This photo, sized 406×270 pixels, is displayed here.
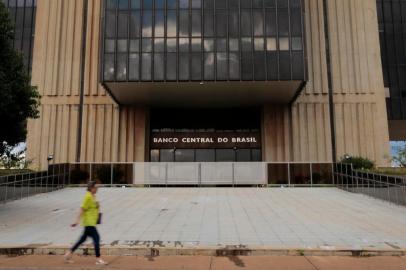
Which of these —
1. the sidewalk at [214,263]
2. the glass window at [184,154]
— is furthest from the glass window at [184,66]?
the sidewalk at [214,263]

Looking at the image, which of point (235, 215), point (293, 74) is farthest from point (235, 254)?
point (293, 74)

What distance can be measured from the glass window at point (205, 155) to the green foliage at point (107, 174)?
1044 centimetres

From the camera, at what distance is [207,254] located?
7605 mm

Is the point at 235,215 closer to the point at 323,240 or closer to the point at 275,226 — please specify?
the point at 275,226

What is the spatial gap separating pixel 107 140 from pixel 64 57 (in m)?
8.78

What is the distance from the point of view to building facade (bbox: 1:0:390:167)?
28625mm

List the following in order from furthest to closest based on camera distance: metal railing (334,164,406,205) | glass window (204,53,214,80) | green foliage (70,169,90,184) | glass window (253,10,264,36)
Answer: glass window (253,10,264,36), glass window (204,53,214,80), green foliage (70,169,90,184), metal railing (334,164,406,205)

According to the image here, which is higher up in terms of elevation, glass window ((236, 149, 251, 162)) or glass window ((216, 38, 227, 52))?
glass window ((216, 38, 227, 52))

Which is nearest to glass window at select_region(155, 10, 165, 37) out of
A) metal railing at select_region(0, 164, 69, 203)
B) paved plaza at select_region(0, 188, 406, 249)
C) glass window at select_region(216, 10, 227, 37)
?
glass window at select_region(216, 10, 227, 37)

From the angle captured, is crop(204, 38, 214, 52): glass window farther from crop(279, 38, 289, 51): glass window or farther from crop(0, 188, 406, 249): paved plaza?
crop(0, 188, 406, 249): paved plaza

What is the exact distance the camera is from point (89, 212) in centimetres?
706

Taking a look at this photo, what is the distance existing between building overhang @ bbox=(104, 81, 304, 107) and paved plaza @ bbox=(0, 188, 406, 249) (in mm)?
10844

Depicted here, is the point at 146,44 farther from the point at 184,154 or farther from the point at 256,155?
the point at 256,155

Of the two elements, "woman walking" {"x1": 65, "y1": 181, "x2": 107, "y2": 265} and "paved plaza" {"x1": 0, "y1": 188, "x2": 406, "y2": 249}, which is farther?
"paved plaza" {"x1": 0, "y1": 188, "x2": 406, "y2": 249}
